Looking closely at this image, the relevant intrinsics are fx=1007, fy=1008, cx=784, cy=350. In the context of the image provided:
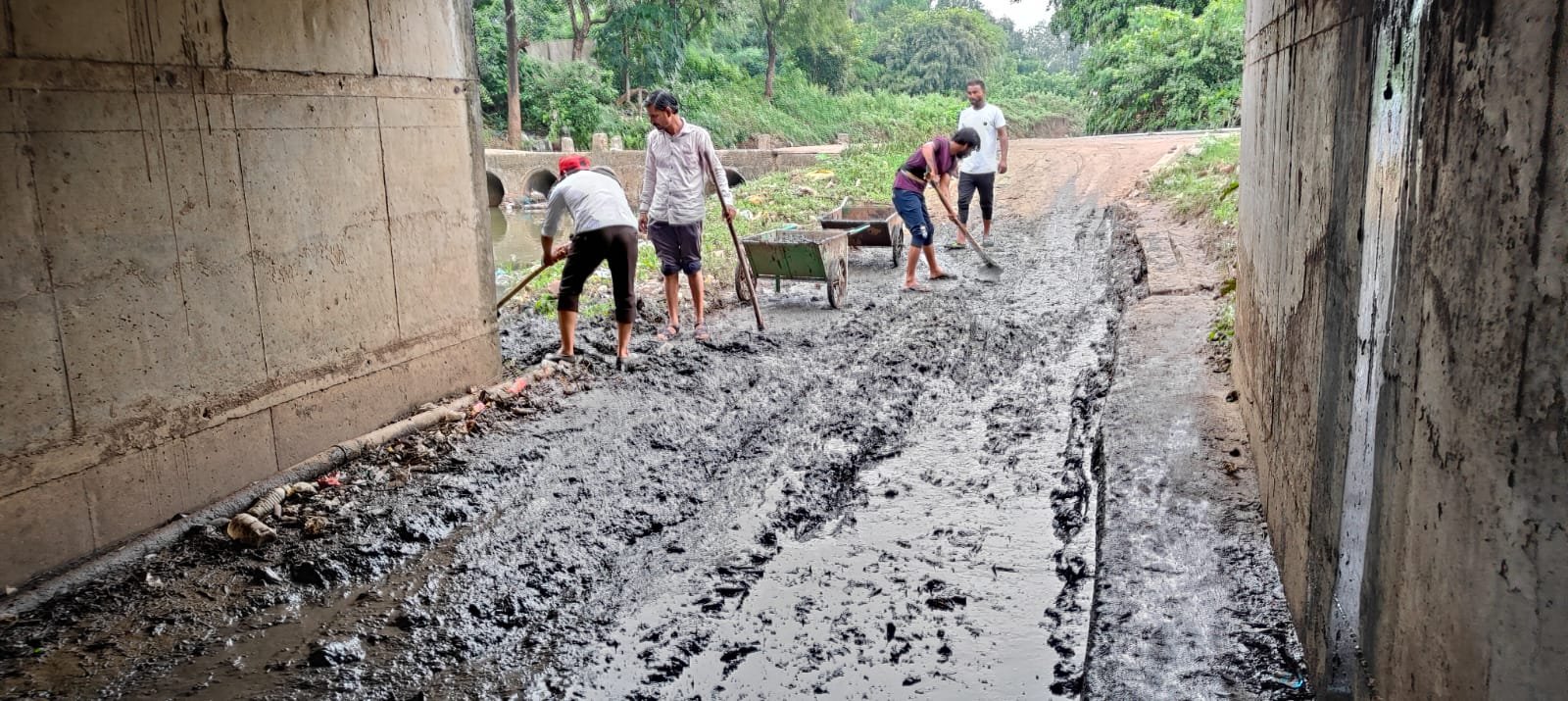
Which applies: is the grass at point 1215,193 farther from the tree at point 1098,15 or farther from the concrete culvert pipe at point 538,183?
the concrete culvert pipe at point 538,183

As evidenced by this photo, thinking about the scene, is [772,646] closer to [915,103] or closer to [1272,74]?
[1272,74]

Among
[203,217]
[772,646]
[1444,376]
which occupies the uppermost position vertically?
[203,217]

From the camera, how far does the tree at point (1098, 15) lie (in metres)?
27.8

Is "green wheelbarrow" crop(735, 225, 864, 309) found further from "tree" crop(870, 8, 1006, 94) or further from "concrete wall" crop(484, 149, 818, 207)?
"tree" crop(870, 8, 1006, 94)

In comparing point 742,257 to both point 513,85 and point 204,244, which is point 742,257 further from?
point 513,85

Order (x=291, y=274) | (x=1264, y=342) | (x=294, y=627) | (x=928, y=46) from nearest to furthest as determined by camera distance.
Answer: (x=294, y=627) → (x=1264, y=342) → (x=291, y=274) → (x=928, y=46)

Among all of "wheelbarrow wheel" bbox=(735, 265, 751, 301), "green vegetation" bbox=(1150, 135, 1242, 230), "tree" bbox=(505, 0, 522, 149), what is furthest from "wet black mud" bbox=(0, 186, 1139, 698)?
"tree" bbox=(505, 0, 522, 149)

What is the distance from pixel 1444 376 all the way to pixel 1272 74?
9.31ft

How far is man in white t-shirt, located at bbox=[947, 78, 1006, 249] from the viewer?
37.3 feet

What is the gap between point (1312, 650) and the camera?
312 cm

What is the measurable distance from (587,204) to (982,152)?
5.86 meters

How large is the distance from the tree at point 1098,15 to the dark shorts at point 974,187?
17978 mm

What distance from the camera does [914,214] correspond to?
31.8 feet

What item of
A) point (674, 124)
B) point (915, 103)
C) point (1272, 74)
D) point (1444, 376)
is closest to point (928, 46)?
point (915, 103)
